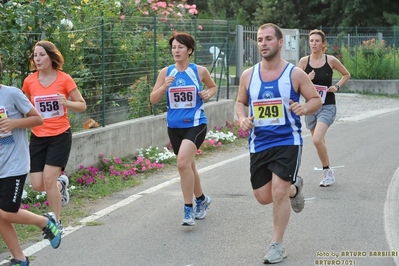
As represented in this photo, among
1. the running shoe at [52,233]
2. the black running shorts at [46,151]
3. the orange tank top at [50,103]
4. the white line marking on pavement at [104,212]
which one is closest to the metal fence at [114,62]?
the white line marking on pavement at [104,212]

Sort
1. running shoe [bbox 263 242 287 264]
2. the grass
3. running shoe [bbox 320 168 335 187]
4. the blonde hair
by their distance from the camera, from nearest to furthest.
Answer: running shoe [bbox 263 242 287 264]
the blonde hair
the grass
running shoe [bbox 320 168 335 187]

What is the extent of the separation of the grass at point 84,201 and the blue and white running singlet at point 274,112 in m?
2.21

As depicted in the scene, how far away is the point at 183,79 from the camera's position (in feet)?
25.7

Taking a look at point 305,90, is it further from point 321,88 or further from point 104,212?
point 321,88

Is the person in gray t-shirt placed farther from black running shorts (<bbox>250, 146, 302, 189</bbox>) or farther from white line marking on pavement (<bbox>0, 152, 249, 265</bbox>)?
black running shorts (<bbox>250, 146, 302, 189</bbox>)

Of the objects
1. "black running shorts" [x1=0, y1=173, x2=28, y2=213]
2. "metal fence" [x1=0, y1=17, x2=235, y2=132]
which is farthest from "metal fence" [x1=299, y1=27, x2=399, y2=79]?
"black running shorts" [x1=0, y1=173, x2=28, y2=213]

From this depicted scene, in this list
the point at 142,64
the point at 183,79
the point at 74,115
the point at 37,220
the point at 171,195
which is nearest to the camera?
the point at 37,220

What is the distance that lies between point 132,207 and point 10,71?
8.37ft

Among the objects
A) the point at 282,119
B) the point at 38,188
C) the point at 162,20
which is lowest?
the point at 38,188

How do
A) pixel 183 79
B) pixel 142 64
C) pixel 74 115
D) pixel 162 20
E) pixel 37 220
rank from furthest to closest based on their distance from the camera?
pixel 162 20, pixel 142 64, pixel 74 115, pixel 183 79, pixel 37 220

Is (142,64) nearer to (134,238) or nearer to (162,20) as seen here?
(162,20)

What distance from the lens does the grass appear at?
7.32m

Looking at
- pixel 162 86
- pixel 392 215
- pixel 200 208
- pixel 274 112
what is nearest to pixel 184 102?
pixel 162 86

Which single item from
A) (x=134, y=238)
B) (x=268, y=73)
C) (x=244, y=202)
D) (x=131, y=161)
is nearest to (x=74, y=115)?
(x=131, y=161)
